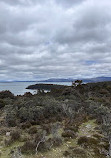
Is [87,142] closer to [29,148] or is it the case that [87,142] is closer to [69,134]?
[69,134]

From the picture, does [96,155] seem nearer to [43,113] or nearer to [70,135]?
[70,135]

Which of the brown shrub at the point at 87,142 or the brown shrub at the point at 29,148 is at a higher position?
the brown shrub at the point at 29,148

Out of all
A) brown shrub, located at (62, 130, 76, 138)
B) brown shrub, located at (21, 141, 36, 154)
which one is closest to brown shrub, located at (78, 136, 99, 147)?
brown shrub, located at (62, 130, 76, 138)

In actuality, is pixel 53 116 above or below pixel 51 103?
below

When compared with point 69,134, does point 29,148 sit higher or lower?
higher

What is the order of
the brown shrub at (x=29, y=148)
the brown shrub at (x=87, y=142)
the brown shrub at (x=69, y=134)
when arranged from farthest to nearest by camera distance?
1. the brown shrub at (x=69, y=134)
2. the brown shrub at (x=87, y=142)
3. the brown shrub at (x=29, y=148)

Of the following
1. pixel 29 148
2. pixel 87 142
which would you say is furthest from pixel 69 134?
pixel 29 148

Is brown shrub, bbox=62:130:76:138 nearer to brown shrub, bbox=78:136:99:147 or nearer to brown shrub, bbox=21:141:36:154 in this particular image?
brown shrub, bbox=78:136:99:147

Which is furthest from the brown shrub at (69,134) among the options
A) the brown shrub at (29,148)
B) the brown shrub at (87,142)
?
the brown shrub at (29,148)

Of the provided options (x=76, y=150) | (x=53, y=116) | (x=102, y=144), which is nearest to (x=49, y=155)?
(x=76, y=150)

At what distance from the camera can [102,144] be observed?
6.61m

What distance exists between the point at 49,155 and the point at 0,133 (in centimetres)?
392

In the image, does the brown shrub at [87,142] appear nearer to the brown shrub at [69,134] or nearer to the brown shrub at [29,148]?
the brown shrub at [69,134]

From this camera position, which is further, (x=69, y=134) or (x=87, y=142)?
(x=69, y=134)
